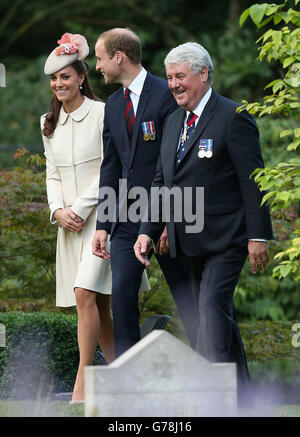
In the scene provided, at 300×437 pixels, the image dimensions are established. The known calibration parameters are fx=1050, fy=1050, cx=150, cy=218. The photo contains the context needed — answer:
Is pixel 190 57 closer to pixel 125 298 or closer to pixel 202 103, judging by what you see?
pixel 202 103

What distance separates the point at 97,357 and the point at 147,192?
1.79m

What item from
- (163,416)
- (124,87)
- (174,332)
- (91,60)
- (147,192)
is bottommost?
(174,332)

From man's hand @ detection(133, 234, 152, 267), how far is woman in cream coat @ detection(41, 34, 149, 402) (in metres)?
0.68

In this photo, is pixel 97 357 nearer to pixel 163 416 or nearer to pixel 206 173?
pixel 206 173

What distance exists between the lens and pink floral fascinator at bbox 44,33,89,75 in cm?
707

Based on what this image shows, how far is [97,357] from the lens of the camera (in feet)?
26.0

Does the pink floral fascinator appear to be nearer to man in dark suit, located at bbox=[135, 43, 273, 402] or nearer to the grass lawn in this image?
man in dark suit, located at bbox=[135, 43, 273, 402]

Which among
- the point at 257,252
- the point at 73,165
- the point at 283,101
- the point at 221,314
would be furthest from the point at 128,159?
the point at 221,314

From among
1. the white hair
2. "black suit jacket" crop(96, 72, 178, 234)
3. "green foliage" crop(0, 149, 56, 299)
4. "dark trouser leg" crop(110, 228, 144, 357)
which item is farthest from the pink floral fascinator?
"green foliage" crop(0, 149, 56, 299)

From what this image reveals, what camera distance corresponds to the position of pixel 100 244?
677 centimetres

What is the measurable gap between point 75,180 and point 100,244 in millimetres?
620

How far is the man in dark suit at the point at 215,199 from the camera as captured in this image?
19.5 ft
